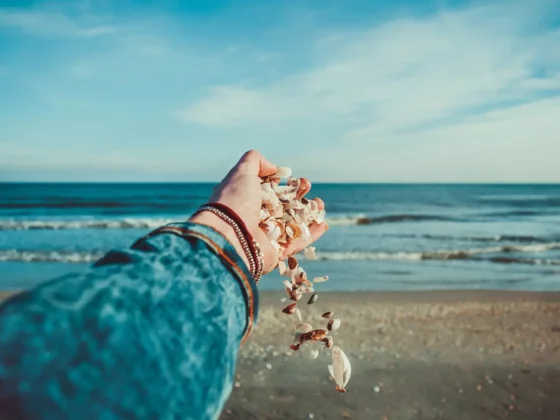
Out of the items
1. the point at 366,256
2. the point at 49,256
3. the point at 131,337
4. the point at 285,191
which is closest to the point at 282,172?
the point at 285,191

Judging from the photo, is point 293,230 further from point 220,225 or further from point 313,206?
point 220,225

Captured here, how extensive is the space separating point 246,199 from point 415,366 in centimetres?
468

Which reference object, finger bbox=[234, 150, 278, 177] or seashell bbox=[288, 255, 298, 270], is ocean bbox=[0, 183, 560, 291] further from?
finger bbox=[234, 150, 278, 177]

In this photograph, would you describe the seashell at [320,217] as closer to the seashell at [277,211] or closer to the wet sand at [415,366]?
the seashell at [277,211]

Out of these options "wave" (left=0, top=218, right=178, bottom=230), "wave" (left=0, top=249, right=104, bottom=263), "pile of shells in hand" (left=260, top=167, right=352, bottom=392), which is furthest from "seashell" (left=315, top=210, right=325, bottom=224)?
"wave" (left=0, top=218, right=178, bottom=230)

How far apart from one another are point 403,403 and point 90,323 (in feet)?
14.7

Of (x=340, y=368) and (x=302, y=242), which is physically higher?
(x=302, y=242)

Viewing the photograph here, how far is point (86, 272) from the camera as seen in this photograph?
0.60 metres

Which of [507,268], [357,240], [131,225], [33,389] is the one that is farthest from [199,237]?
[131,225]

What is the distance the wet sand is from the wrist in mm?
3824

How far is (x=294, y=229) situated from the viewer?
4.94 ft

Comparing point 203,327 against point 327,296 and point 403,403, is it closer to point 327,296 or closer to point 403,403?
point 403,403

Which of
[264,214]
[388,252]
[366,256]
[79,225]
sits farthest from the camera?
[79,225]

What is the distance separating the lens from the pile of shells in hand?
4.44 feet
